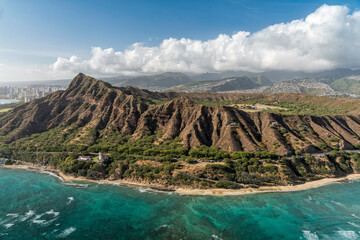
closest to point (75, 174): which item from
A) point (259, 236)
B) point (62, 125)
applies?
point (62, 125)

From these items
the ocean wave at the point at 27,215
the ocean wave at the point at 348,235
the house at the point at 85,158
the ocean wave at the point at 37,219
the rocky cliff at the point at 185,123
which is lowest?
the ocean wave at the point at 348,235

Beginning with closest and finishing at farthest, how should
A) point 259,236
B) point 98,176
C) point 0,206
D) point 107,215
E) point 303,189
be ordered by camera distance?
point 259,236 < point 107,215 < point 0,206 < point 303,189 < point 98,176

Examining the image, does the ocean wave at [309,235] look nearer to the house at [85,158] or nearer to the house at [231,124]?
the house at [231,124]

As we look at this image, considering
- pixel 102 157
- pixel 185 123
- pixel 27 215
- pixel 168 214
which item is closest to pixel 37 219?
pixel 27 215

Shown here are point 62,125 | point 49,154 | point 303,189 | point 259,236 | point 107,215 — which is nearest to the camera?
point 259,236

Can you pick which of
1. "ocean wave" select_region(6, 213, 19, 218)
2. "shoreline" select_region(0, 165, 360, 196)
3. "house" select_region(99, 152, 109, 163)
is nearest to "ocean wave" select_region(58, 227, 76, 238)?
"ocean wave" select_region(6, 213, 19, 218)

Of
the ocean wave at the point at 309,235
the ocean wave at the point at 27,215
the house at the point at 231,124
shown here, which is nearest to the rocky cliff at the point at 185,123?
the house at the point at 231,124

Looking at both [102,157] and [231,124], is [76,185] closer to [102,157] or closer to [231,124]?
[102,157]

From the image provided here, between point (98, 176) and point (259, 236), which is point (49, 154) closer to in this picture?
point (98, 176)
